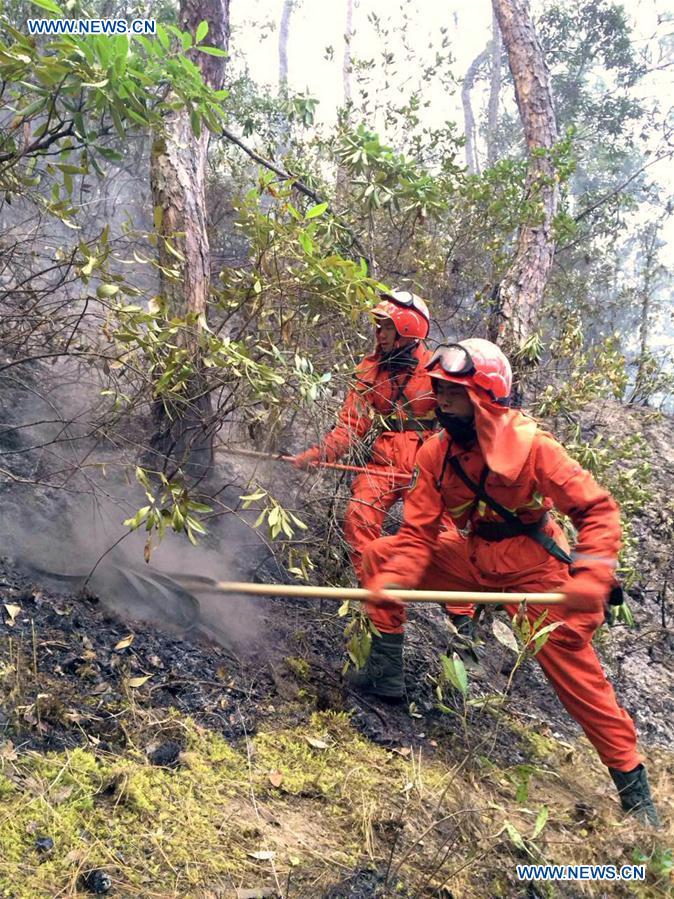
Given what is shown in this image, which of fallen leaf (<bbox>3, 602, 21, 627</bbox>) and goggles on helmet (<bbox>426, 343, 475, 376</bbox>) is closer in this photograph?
fallen leaf (<bbox>3, 602, 21, 627</bbox>)

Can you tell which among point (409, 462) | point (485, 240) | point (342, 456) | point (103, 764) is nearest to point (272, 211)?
point (342, 456)

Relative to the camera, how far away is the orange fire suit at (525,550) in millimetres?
3344

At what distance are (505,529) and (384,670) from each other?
3.35ft

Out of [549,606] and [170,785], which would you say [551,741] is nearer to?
[549,606]

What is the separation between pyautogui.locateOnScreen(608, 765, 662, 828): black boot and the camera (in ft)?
11.0

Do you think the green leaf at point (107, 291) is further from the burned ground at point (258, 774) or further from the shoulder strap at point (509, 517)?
the shoulder strap at point (509, 517)

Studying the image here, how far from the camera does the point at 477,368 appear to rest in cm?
351

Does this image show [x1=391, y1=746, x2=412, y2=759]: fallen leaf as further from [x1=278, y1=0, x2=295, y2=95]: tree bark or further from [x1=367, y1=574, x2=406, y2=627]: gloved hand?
[x1=278, y1=0, x2=295, y2=95]: tree bark

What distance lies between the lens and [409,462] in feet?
16.3

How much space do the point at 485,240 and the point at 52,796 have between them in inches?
297

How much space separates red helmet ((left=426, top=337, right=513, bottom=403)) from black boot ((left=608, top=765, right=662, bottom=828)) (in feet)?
6.26

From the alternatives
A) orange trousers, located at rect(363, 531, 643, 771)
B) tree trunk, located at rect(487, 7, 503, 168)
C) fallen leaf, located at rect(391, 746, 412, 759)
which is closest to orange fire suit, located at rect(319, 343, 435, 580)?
fallen leaf, located at rect(391, 746, 412, 759)

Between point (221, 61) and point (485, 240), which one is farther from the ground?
point (221, 61)

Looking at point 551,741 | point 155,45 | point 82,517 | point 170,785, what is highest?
point 155,45
